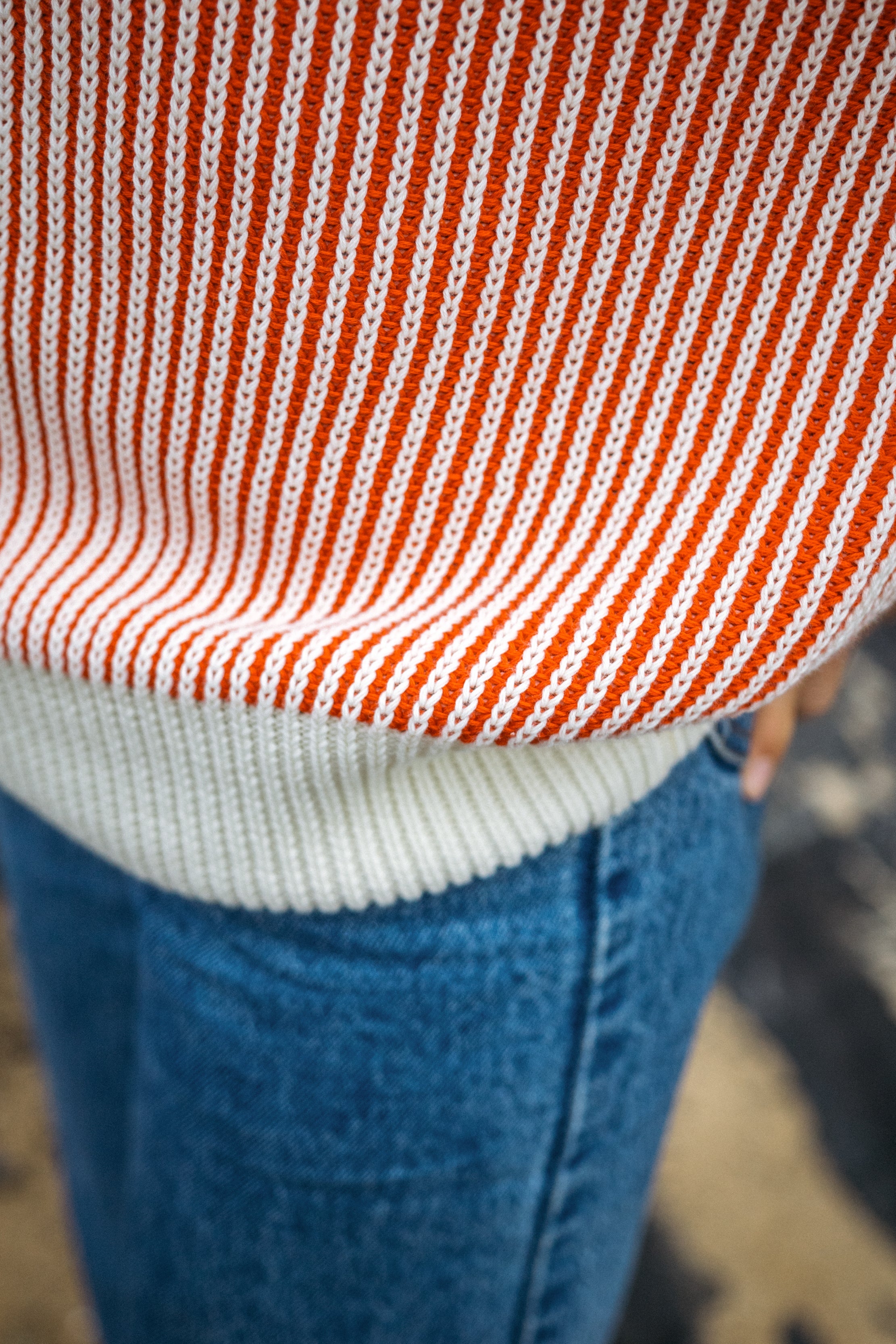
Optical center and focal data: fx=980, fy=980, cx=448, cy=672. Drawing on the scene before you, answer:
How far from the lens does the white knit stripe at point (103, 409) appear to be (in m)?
0.28

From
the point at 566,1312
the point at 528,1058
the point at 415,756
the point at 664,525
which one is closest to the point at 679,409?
the point at 664,525

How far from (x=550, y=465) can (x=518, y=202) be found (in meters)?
0.08

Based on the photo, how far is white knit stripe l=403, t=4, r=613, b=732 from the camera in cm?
26

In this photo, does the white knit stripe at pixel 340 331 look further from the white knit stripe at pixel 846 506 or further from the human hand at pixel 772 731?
the human hand at pixel 772 731

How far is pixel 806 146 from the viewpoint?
0.26m

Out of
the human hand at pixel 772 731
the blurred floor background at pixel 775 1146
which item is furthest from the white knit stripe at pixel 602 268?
the blurred floor background at pixel 775 1146

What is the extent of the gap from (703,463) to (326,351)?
0.39 feet


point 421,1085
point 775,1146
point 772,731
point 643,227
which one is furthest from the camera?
point 775,1146

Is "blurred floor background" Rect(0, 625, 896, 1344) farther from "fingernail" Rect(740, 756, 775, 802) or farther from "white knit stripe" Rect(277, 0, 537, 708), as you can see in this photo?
"white knit stripe" Rect(277, 0, 537, 708)

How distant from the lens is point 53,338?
0.32m

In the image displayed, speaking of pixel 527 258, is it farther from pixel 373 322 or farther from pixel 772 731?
pixel 772 731

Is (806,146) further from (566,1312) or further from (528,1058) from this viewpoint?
(566,1312)

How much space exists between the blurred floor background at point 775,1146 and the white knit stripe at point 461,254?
88 cm

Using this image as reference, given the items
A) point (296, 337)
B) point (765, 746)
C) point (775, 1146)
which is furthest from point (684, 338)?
point (775, 1146)
